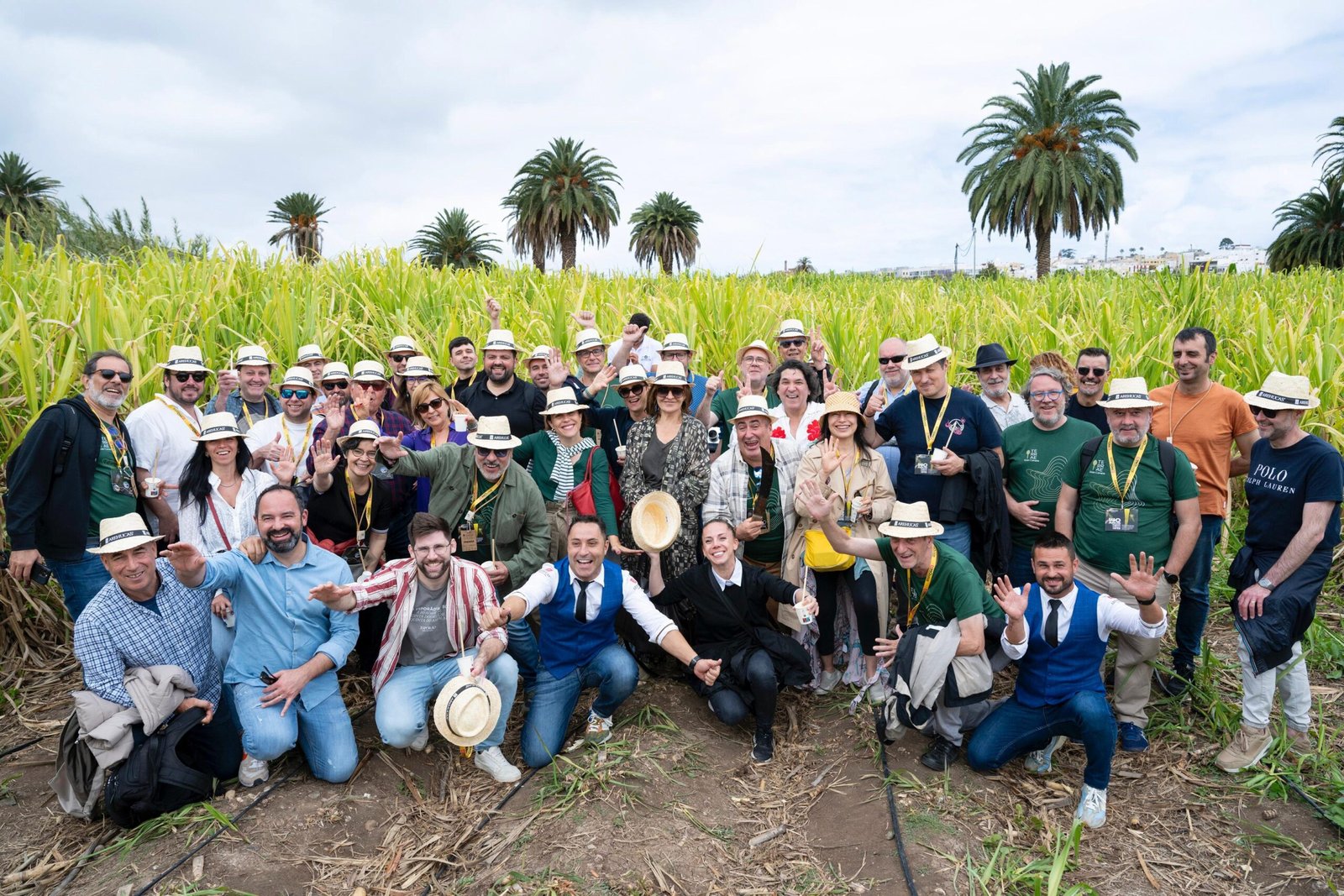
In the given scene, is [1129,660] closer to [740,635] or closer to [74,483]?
[740,635]

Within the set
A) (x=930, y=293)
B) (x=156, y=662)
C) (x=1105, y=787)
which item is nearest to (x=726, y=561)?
(x=1105, y=787)

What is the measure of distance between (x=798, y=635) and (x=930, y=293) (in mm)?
8590

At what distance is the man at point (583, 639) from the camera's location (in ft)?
12.4

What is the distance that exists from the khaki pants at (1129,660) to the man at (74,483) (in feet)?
15.5

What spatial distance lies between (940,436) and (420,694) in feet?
9.53

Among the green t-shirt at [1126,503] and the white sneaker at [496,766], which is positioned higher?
the green t-shirt at [1126,503]

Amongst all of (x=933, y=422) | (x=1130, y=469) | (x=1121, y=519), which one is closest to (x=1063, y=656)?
(x=1121, y=519)

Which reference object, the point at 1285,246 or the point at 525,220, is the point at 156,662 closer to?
the point at 525,220

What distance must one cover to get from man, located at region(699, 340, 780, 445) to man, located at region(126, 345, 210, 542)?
2741 mm

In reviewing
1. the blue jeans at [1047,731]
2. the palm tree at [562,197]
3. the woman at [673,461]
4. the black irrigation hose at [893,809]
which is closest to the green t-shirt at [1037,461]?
the blue jeans at [1047,731]

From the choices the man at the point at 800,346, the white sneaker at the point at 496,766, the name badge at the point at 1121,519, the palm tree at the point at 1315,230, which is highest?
the palm tree at the point at 1315,230

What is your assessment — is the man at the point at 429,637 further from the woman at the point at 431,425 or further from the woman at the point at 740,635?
the woman at the point at 740,635

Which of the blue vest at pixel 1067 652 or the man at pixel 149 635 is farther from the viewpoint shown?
the blue vest at pixel 1067 652

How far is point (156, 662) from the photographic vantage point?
3.40 metres
